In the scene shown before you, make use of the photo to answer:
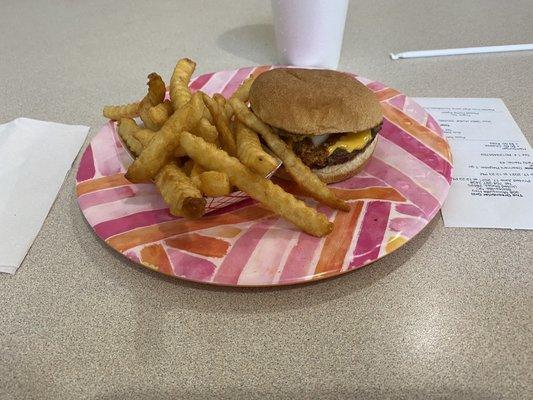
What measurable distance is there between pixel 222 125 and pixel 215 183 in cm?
26

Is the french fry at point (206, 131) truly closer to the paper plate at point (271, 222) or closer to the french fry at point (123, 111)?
the paper plate at point (271, 222)

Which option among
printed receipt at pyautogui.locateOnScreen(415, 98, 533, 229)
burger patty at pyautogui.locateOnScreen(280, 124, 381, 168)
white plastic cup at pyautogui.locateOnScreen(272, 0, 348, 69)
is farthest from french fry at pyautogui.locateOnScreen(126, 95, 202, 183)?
white plastic cup at pyautogui.locateOnScreen(272, 0, 348, 69)

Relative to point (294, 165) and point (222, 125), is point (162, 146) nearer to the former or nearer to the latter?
point (222, 125)

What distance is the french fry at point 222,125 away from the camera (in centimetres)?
122

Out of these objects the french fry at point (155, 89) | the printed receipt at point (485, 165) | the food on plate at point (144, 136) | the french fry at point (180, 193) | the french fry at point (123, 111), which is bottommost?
the printed receipt at point (485, 165)

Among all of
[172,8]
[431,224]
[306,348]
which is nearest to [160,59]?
[172,8]

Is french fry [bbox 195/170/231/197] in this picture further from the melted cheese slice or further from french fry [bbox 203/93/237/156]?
the melted cheese slice

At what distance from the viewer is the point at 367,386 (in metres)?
0.88

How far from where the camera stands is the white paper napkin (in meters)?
1.26

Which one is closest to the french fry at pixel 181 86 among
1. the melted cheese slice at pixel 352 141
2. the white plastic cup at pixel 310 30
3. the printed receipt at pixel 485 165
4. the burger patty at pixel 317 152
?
the burger patty at pixel 317 152

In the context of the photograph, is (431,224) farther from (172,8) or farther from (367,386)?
(172,8)

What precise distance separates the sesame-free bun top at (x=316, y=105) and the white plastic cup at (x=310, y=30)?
584 mm

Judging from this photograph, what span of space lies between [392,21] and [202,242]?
2043 mm

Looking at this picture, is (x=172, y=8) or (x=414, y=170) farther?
(x=172, y=8)
